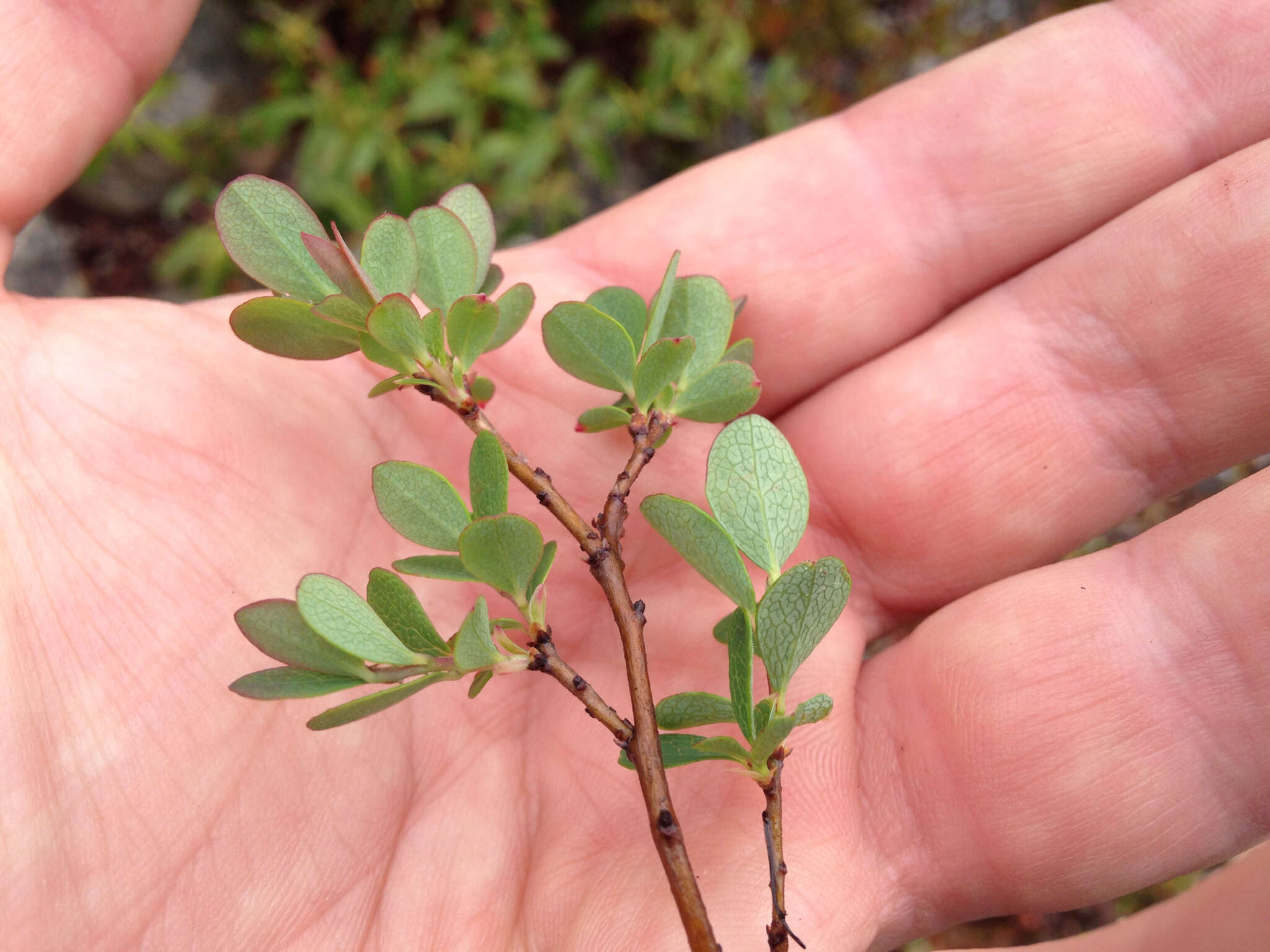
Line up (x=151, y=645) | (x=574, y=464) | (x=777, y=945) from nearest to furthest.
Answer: (x=777, y=945)
(x=151, y=645)
(x=574, y=464)

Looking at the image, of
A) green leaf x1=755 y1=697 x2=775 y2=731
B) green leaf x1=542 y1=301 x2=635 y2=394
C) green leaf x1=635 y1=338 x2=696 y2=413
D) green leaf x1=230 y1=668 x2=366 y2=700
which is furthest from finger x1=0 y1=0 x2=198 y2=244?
green leaf x1=755 y1=697 x2=775 y2=731

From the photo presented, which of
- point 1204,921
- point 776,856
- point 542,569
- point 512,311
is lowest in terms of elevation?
point 1204,921

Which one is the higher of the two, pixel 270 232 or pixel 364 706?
pixel 270 232

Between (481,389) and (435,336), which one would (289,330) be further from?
(481,389)

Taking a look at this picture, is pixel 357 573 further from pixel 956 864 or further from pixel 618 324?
pixel 956 864

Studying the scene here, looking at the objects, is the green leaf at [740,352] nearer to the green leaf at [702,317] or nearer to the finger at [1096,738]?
the green leaf at [702,317]

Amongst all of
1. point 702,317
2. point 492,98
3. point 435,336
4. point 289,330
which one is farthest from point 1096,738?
point 492,98

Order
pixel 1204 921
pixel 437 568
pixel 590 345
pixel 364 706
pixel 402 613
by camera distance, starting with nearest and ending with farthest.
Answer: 1. pixel 364 706
2. pixel 402 613
3. pixel 437 568
4. pixel 590 345
5. pixel 1204 921

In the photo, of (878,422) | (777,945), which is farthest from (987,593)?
(777,945)
